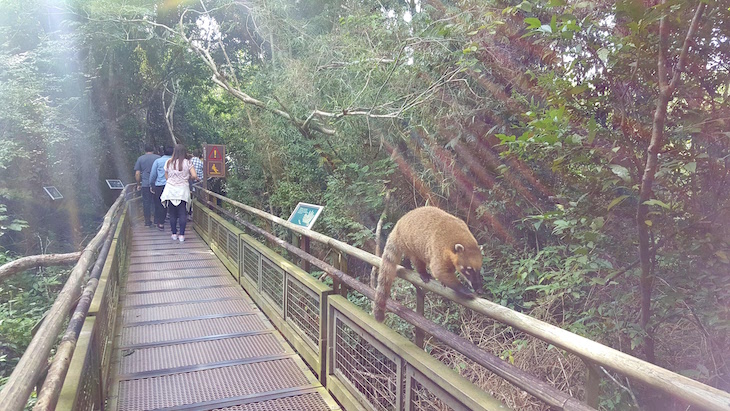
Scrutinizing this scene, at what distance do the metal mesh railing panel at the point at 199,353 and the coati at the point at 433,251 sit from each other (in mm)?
1546

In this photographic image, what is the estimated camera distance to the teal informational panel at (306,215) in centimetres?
409

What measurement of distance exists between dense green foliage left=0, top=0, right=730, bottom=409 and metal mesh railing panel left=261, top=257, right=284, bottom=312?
5.88 ft

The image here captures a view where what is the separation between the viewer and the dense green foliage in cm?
259

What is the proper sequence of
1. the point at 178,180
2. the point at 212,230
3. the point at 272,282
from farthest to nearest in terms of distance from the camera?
the point at 212,230 < the point at 178,180 < the point at 272,282

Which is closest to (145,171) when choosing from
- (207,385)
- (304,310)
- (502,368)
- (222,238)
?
(222,238)

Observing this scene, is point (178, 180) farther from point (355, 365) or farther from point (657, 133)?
point (657, 133)

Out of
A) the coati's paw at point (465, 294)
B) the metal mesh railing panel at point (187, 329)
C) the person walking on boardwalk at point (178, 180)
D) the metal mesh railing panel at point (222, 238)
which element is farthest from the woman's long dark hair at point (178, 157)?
the coati's paw at point (465, 294)

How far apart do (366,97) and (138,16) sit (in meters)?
10.1

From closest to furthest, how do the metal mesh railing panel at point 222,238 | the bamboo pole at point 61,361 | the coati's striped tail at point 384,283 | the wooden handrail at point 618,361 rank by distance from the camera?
the wooden handrail at point 618,361, the bamboo pole at point 61,361, the coati's striped tail at point 384,283, the metal mesh railing panel at point 222,238

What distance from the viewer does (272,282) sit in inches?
174

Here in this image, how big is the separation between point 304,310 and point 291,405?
34.5 inches

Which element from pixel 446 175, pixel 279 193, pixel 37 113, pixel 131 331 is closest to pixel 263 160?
pixel 279 193

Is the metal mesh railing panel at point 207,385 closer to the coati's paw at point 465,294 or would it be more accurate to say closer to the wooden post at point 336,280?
the wooden post at point 336,280

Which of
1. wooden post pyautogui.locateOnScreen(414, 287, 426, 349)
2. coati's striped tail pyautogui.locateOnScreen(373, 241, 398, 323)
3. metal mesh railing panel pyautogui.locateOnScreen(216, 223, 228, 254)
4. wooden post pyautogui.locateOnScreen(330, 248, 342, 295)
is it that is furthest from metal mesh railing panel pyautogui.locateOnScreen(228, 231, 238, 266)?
wooden post pyautogui.locateOnScreen(414, 287, 426, 349)
